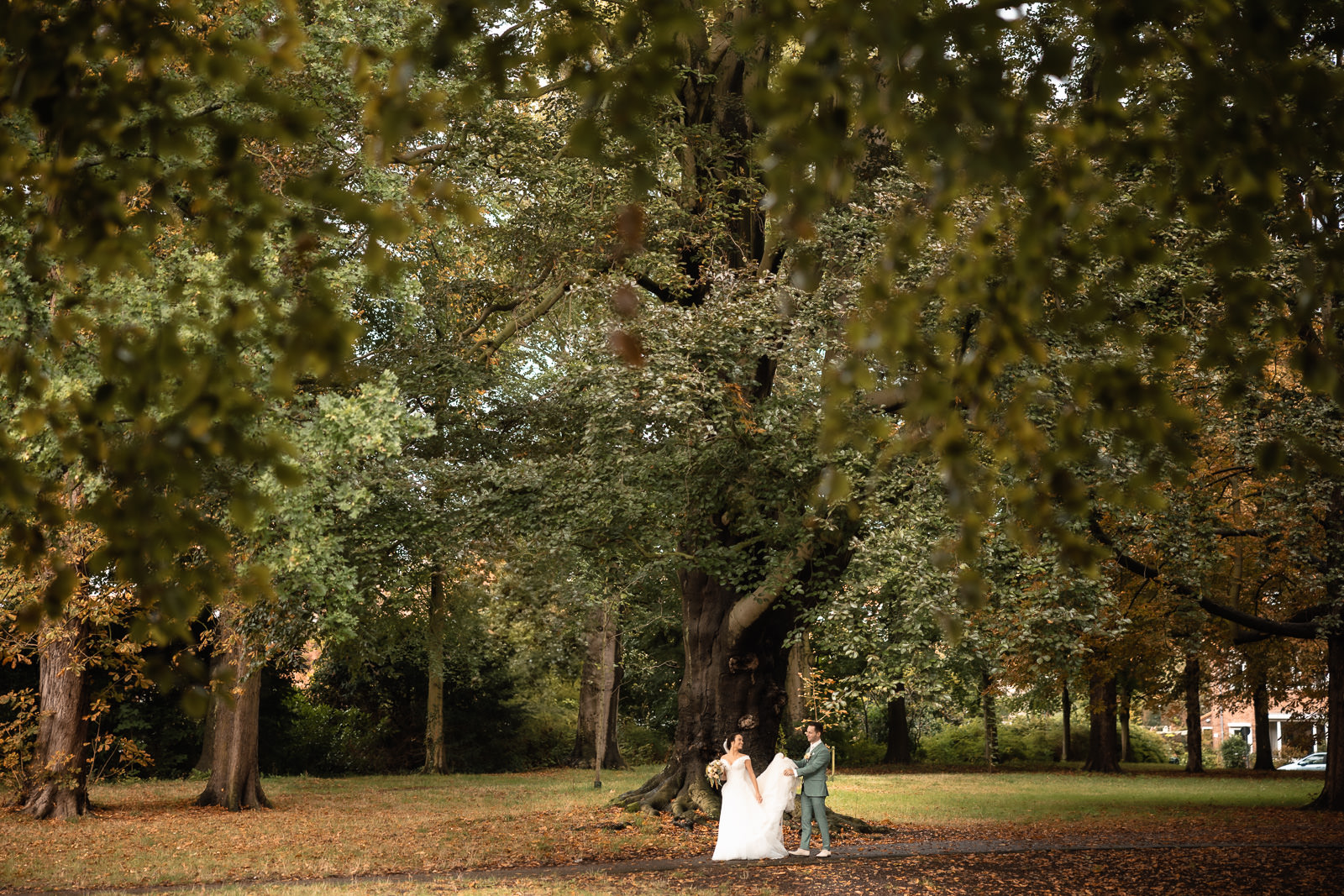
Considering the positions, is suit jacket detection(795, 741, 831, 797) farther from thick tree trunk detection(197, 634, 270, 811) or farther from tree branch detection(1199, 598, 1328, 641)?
thick tree trunk detection(197, 634, 270, 811)

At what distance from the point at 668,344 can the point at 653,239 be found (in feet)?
8.65

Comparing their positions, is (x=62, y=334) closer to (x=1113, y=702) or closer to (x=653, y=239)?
(x=653, y=239)

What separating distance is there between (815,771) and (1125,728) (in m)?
33.4

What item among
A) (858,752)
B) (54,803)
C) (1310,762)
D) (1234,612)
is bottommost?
(1310,762)

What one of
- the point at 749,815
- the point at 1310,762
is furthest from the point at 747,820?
the point at 1310,762

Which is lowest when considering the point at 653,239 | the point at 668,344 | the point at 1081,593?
the point at 1081,593

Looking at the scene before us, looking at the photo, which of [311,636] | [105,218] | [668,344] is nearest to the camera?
[105,218]

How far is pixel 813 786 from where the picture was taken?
43.8 feet

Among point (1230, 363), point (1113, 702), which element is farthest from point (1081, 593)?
point (1113, 702)

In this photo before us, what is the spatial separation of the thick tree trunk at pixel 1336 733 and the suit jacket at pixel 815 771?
11.7 metres

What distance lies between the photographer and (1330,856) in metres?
12.9

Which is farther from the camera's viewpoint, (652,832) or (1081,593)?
(652,832)

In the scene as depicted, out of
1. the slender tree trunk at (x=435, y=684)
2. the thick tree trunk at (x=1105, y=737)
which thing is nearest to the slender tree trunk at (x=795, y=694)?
the thick tree trunk at (x=1105, y=737)

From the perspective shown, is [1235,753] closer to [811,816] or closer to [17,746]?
[811,816]
